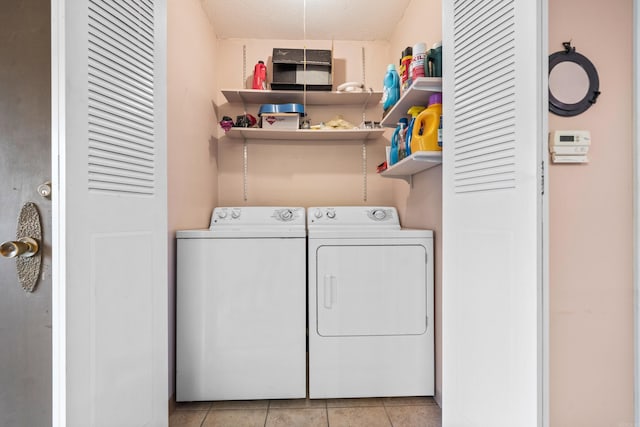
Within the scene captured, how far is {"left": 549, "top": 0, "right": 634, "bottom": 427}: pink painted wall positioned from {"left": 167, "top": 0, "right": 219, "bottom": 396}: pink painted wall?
1.67 meters

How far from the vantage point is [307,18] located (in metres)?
2.40

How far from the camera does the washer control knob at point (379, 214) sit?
235 centimetres

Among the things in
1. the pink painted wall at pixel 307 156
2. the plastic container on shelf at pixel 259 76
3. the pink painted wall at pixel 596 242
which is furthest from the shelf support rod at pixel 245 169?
the pink painted wall at pixel 596 242

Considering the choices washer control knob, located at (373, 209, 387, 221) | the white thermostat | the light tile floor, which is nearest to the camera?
the white thermostat

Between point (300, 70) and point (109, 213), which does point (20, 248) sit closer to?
point (109, 213)

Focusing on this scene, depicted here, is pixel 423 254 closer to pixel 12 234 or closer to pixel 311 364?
pixel 311 364

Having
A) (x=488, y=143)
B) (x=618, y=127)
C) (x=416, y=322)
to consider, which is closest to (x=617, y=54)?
(x=618, y=127)

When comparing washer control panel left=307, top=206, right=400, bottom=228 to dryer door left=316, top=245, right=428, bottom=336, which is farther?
washer control panel left=307, top=206, right=400, bottom=228

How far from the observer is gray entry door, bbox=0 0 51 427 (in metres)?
0.95

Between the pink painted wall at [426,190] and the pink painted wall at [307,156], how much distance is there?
1.01 feet

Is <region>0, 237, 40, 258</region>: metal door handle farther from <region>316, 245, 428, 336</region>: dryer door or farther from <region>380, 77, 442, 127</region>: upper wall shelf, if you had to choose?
<region>380, 77, 442, 127</region>: upper wall shelf

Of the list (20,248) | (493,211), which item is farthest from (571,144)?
(20,248)

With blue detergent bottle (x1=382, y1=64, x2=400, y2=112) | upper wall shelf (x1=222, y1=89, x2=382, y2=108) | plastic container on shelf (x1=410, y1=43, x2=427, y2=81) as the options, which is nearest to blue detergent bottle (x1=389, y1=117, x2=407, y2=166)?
blue detergent bottle (x1=382, y1=64, x2=400, y2=112)

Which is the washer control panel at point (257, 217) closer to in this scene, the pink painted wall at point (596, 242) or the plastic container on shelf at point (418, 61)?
the plastic container on shelf at point (418, 61)
